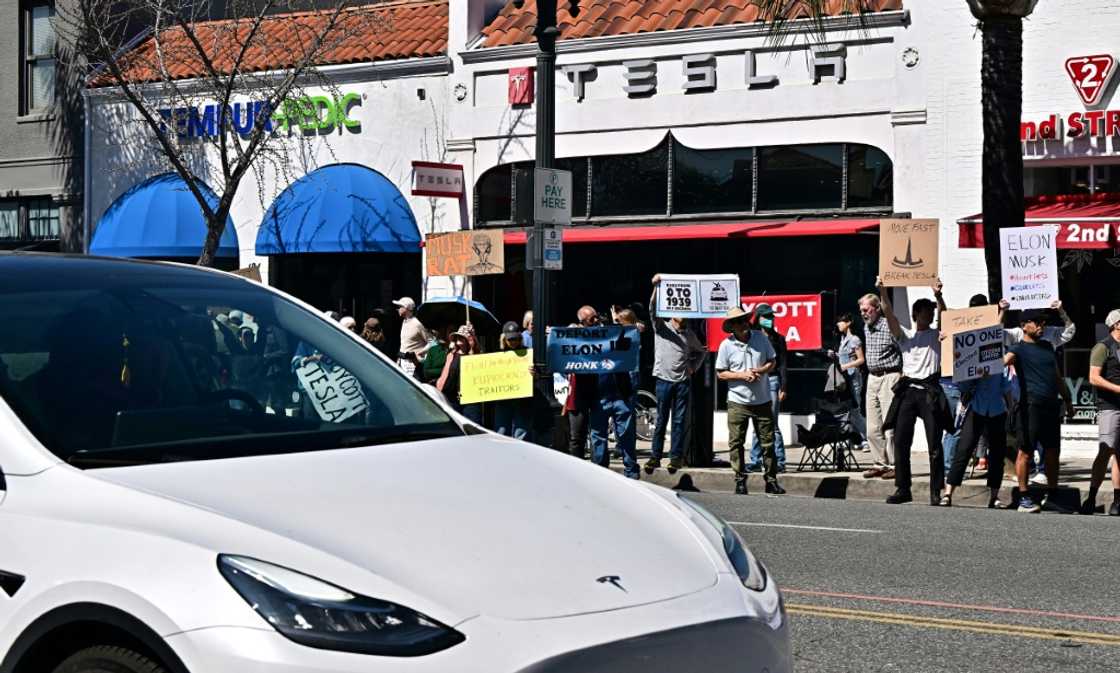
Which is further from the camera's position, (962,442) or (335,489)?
(962,442)

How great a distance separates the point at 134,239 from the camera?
88.8 feet

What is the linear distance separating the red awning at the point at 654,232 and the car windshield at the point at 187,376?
17282 millimetres

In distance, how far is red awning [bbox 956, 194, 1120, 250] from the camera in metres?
19.4

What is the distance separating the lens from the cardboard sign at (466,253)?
2230 cm

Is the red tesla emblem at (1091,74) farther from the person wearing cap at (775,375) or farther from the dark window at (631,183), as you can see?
the dark window at (631,183)

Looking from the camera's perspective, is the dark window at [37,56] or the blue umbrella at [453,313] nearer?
the blue umbrella at [453,313]

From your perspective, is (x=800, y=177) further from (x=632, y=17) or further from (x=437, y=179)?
(x=437, y=179)

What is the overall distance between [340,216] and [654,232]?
17.2 feet

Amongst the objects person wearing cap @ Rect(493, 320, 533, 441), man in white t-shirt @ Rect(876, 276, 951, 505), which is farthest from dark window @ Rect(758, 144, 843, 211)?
man in white t-shirt @ Rect(876, 276, 951, 505)

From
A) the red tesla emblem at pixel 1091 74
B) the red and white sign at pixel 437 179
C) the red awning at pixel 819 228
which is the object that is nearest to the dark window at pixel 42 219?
the red and white sign at pixel 437 179

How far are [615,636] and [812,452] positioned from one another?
1508 centimetres

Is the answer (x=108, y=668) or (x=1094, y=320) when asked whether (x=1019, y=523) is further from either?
(x=108, y=668)

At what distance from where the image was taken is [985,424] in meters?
15.5

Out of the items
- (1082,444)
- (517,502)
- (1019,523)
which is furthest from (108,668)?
(1082,444)
